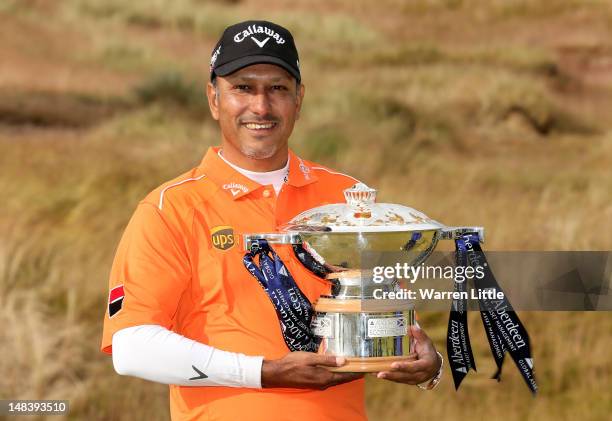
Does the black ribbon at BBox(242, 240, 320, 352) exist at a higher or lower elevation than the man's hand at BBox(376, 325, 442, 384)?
higher

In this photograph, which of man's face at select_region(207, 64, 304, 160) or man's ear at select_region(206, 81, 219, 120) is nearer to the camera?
man's face at select_region(207, 64, 304, 160)

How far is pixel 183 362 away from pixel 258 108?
0.86m

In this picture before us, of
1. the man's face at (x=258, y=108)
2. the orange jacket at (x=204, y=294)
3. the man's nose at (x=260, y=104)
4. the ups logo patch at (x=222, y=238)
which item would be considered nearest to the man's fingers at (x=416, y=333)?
the orange jacket at (x=204, y=294)

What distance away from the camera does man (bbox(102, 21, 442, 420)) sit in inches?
145

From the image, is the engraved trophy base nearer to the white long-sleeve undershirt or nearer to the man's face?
the white long-sleeve undershirt

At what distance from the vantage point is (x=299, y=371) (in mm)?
3633

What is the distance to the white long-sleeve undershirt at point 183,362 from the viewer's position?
366 cm

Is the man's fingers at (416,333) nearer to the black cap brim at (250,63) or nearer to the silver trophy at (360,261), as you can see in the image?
the silver trophy at (360,261)

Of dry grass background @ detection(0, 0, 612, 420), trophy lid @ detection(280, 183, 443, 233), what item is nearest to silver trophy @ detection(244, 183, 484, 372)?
trophy lid @ detection(280, 183, 443, 233)

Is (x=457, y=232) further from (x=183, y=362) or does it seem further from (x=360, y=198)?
(x=183, y=362)

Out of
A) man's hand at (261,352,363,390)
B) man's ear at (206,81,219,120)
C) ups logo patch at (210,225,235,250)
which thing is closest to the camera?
man's hand at (261,352,363,390)

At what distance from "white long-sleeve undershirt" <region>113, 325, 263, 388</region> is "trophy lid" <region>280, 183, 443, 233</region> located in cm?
44

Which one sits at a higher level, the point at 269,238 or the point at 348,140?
the point at 348,140

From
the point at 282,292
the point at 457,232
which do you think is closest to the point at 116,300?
the point at 282,292
